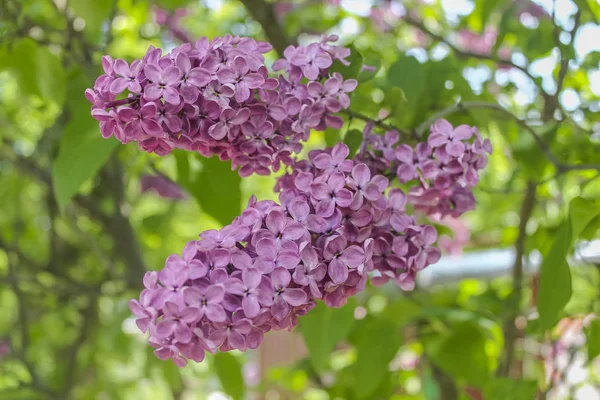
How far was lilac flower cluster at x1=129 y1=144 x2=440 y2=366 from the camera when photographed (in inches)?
15.1

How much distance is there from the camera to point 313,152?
493 mm

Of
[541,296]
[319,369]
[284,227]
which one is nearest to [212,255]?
[284,227]

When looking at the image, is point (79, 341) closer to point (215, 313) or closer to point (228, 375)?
point (228, 375)

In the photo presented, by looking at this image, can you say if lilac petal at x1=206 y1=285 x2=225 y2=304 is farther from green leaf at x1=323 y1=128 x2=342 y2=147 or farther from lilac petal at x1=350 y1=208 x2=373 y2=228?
green leaf at x1=323 y1=128 x2=342 y2=147

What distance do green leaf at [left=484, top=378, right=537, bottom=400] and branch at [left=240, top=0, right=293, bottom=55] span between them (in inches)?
17.9

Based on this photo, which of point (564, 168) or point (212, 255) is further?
point (564, 168)

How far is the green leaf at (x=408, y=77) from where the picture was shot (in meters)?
0.66

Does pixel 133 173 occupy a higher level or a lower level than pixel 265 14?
lower

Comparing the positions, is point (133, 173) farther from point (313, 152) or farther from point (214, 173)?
point (313, 152)

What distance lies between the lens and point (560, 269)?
553mm

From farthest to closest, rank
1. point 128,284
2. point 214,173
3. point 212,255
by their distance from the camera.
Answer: point 128,284
point 214,173
point 212,255

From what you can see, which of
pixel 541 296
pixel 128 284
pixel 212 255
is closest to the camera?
pixel 212 255

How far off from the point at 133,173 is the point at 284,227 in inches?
33.2

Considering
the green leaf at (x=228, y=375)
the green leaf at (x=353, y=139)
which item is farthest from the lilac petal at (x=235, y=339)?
the green leaf at (x=228, y=375)
